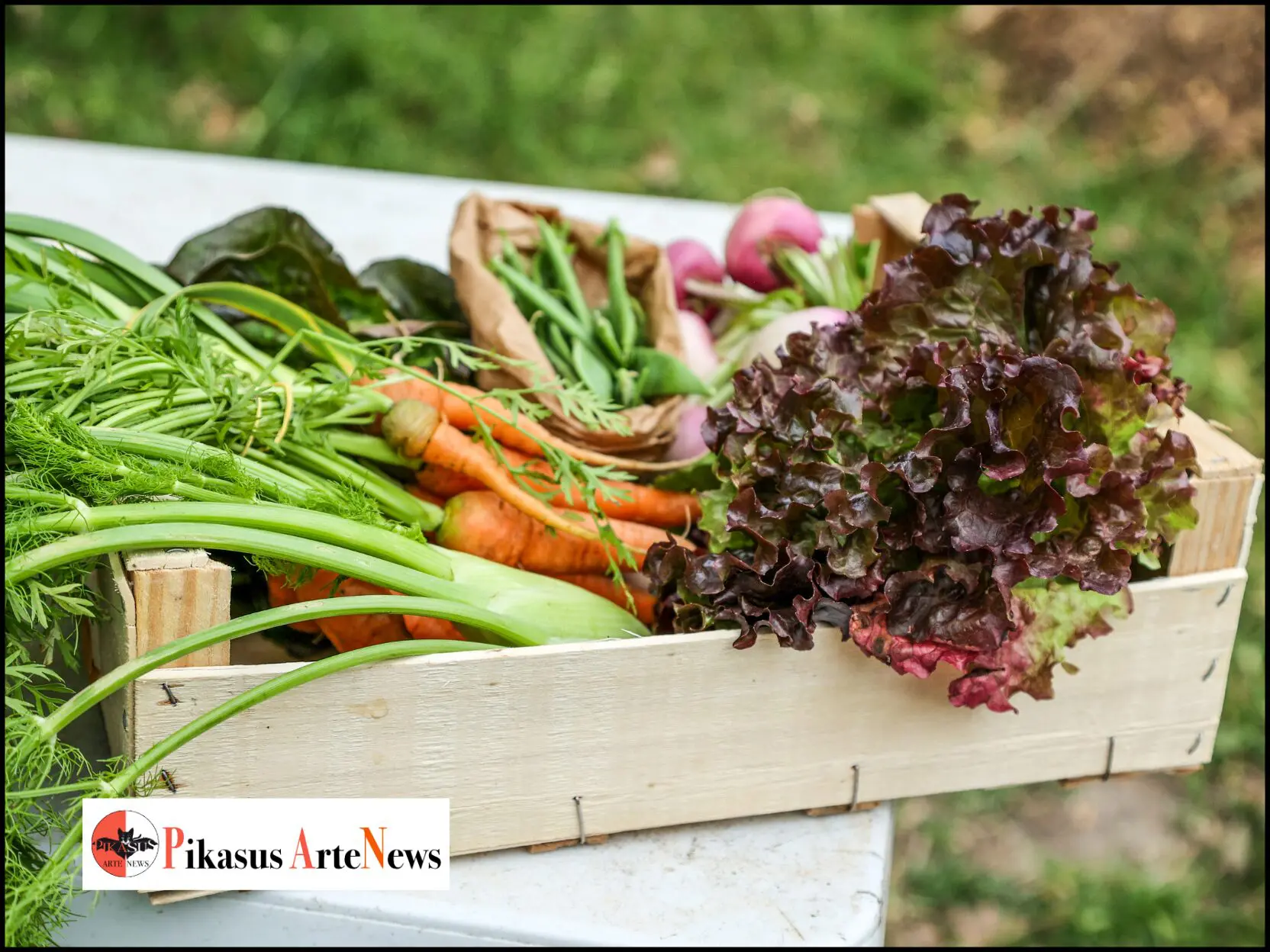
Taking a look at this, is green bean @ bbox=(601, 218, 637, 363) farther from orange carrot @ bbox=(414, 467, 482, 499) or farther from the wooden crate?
the wooden crate

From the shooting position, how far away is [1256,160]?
358 centimetres

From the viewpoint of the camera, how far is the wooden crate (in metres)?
1.18

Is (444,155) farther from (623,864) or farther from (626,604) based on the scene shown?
(623,864)

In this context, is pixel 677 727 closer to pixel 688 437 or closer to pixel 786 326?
pixel 688 437

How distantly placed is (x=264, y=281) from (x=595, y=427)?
440 millimetres

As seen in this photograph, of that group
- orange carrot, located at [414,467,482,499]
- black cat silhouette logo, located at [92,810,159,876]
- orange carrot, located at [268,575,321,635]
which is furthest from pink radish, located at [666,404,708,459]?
black cat silhouette logo, located at [92,810,159,876]

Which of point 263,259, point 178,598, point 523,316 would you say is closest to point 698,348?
point 523,316

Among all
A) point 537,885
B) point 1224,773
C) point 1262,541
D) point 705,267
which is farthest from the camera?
point 1262,541

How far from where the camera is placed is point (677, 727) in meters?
1.30

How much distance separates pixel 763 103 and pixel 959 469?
275cm

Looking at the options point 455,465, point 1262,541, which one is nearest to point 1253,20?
point 1262,541

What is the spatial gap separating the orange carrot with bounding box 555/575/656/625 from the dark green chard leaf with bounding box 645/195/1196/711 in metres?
0.09

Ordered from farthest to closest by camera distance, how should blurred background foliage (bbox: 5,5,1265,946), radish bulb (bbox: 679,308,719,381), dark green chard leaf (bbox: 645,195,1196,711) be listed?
blurred background foliage (bbox: 5,5,1265,946), radish bulb (bbox: 679,308,719,381), dark green chard leaf (bbox: 645,195,1196,711)

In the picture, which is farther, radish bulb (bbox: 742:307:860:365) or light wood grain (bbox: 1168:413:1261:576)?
radish bulb (bbox: 742:307:860:365)
